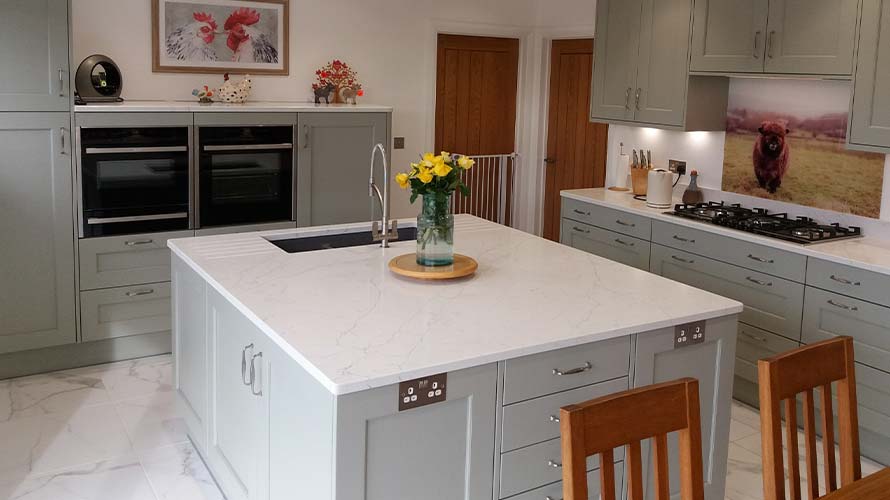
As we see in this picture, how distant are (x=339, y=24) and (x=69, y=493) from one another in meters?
3.62

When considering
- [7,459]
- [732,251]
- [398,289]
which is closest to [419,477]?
[398,289]

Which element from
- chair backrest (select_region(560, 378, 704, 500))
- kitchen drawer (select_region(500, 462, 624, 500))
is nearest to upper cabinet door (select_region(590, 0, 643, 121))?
kitchen drawer (select_region(500, 462, 624, 500))

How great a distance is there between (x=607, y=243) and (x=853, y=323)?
5.48ft

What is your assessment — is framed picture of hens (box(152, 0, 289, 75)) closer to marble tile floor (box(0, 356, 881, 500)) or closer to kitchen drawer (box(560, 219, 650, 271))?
marble tile floor (box(0, 356, 881, 500))

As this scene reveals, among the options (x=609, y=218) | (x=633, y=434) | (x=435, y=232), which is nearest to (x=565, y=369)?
(x=435, y=232)

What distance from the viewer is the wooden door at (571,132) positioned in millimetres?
6395

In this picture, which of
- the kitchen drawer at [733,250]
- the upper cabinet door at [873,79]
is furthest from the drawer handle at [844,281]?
the upper cabinet door at [873,79]

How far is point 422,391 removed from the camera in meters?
2.29

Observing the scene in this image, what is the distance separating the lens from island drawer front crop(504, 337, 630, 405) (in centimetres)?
247

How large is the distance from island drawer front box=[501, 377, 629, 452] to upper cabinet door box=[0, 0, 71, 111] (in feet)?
10.1

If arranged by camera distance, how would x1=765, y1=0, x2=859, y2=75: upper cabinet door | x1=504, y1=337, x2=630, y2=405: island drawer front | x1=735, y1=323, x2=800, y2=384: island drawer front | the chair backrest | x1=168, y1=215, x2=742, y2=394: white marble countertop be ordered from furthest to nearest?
x1=735, y1=323, x2=800, y2=384: island drawer front
x1=765, y1=0, x2=859, y2=75: upper cabinet door
x1=504, y1=337, x2=630, y2=405: island drawer front
x1=168, y1=215, x2=742, y2=394: white marble countertop
the chair backrest

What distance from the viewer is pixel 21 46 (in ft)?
13.7

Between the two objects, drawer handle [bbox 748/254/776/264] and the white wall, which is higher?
the white wall

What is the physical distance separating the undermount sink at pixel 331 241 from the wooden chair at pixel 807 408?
2093mm
